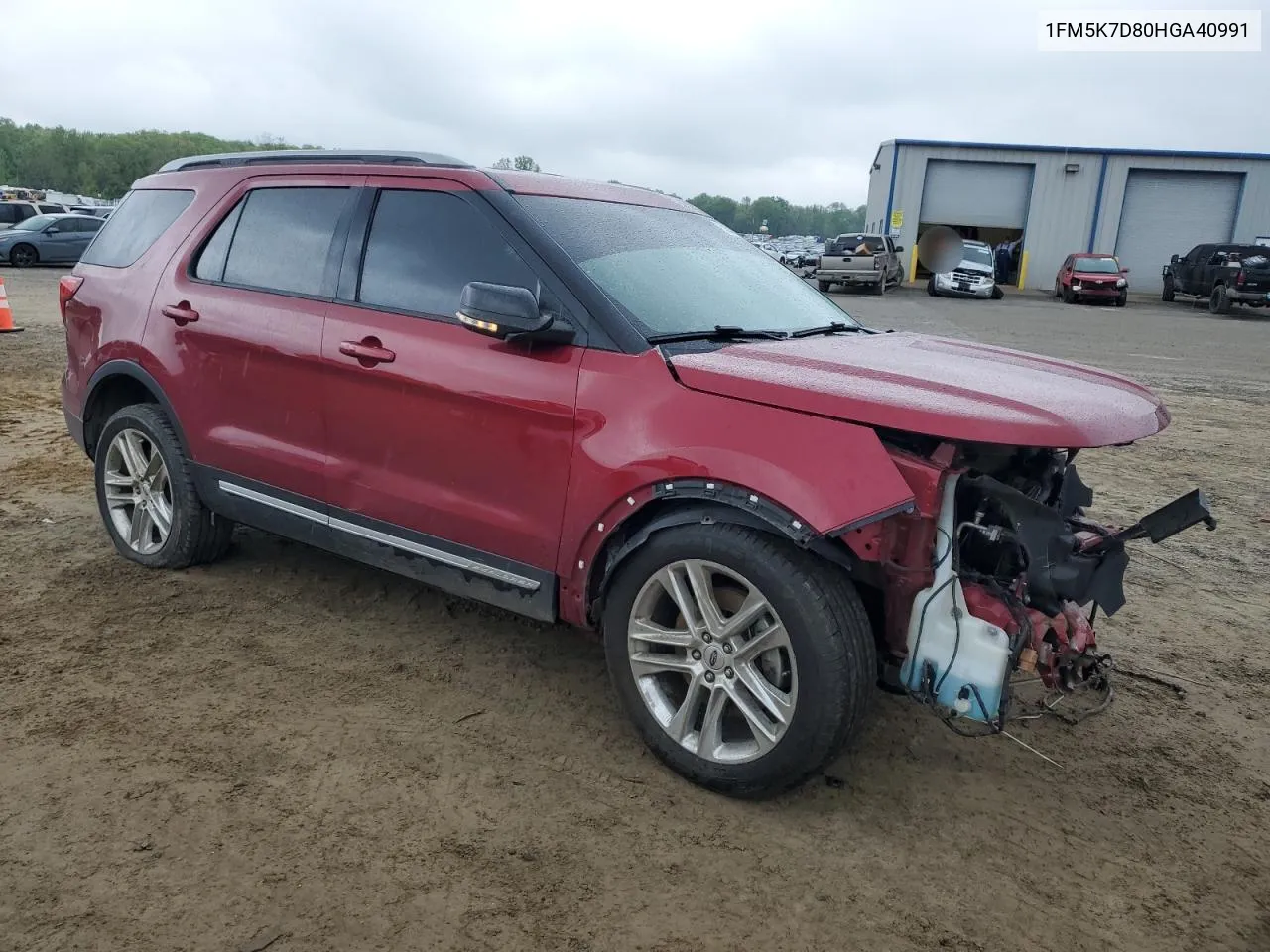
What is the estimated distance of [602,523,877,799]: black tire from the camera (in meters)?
2.69

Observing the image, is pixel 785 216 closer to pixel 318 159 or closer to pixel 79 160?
pixel 79 160

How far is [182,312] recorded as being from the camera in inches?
165

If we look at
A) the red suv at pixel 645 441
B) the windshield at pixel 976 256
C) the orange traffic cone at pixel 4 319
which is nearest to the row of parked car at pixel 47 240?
the orange traffic cone at pixel 4 319

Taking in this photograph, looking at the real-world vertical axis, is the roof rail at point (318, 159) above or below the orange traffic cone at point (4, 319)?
above

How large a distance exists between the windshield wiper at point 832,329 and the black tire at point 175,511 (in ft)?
8.95

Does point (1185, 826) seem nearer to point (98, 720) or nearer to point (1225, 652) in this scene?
point (1225, 652)

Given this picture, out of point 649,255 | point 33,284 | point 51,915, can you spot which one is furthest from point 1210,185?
point 51,915

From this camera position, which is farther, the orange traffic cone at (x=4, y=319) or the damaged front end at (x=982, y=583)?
the orange traffic cone at (x=4, y=319)

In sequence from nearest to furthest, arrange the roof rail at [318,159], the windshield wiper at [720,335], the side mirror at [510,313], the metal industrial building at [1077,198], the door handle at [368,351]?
1. the side mirror at [510,313]
2. the windshield wiper at [720,335]
3. the door handle at [368,351]
4. the roof rail at [318,159]
5. the metal industrial building at [1077,198]

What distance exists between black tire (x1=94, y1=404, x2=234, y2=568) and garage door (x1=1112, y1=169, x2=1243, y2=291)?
41.1 m

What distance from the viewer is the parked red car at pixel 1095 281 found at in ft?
95.5

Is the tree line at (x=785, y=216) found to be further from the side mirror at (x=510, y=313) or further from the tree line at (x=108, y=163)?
the side mirror at (x=510, y=313)

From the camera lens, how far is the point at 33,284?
2016 cm

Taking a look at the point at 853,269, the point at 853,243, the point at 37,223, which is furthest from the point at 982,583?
the point at 853,243
